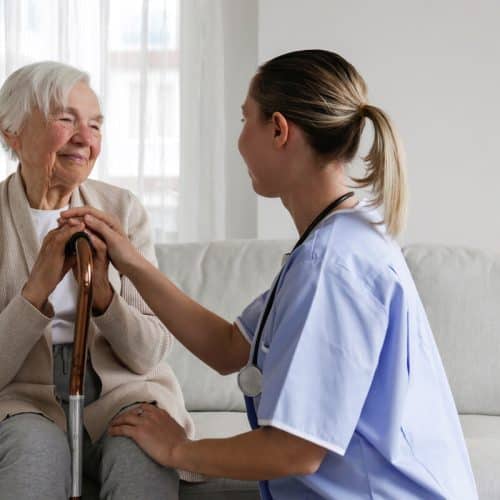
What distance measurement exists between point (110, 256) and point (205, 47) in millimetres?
1855

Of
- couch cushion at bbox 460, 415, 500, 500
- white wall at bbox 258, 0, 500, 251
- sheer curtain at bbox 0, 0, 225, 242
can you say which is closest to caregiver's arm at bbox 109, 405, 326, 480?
couch cushion at bbox 460, 415, 500, 500

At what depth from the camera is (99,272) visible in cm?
182

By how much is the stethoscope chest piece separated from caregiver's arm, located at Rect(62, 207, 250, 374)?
9.9 inches

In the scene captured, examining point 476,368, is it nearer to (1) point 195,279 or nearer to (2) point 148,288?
(1) point 195,279

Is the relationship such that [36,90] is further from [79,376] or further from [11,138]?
[79,376]

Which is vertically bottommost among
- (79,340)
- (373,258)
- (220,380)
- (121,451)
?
(220,380)

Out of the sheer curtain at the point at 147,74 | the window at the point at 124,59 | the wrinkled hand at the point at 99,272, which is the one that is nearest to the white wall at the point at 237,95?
the sheer curtain at the point at 147,74

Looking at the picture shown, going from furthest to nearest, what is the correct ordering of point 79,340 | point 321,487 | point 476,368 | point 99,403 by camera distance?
1. point 476,368
2. point 99,403
3. point 79,340
4. point 321,487

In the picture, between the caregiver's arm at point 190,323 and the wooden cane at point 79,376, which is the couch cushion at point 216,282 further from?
the wooden cane at point 79,376

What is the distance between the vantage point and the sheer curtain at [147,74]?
3477mm

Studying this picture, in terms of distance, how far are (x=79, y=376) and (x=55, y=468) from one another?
0.78 ft

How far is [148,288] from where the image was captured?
1792 millimetres

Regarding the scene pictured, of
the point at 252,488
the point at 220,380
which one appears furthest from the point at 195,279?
the point at 252,488

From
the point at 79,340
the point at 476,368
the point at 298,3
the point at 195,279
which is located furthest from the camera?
the point at 298,3
